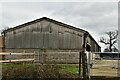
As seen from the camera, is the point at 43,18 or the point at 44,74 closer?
the point at 44,74

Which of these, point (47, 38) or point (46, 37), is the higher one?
point (46, 37)

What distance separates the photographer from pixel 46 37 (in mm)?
27250

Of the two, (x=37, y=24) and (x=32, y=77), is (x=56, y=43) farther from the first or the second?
(x=32, y=77)

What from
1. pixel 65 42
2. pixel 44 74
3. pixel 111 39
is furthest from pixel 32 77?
pixel 111 39

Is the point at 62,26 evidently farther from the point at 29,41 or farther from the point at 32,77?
the point at 32,77

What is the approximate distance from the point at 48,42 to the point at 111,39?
45.8 meters

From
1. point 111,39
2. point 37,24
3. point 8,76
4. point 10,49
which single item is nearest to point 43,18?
point 37,24

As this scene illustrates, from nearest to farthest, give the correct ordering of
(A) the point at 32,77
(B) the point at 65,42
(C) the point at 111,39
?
(A) the point at 32,77, (B) the point at 65,42, (C) the point at 111,39

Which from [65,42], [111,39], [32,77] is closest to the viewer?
[32,77]

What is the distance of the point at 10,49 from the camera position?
27.4 m

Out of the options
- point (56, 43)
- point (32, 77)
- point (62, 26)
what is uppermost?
point (62, 26)

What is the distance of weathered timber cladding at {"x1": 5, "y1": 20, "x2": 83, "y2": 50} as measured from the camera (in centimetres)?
2709

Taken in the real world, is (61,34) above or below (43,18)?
below

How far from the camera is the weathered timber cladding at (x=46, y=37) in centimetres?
2709
